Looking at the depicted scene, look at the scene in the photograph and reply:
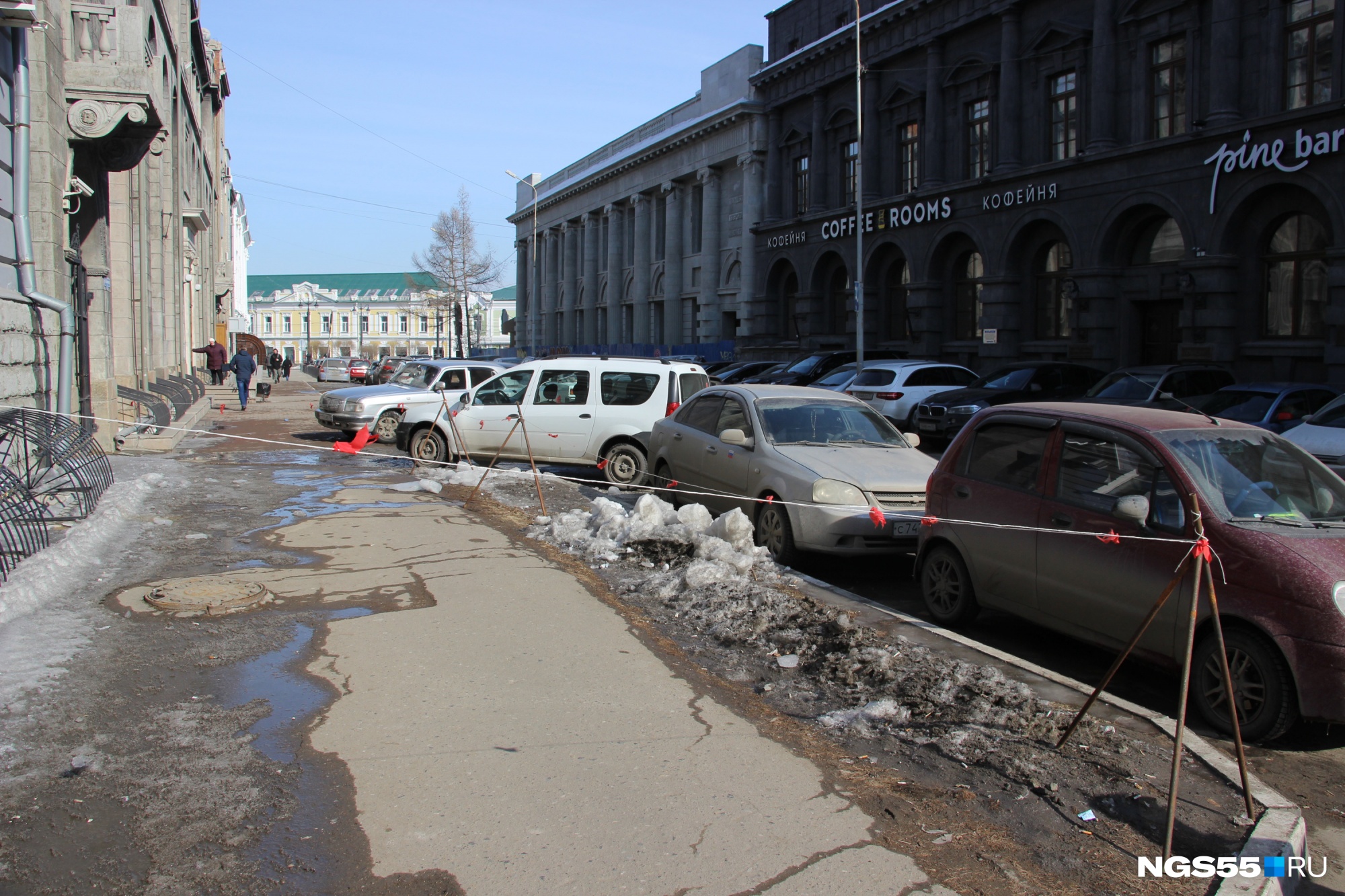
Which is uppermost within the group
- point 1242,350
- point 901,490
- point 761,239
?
point 761,239

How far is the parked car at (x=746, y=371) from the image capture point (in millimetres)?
33531

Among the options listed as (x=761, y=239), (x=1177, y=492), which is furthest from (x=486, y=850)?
(x=761, y=239)

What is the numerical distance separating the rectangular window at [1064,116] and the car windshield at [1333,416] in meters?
17.5

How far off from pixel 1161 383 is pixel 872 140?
20.5 m

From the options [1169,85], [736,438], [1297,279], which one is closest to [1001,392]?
[1297,279]

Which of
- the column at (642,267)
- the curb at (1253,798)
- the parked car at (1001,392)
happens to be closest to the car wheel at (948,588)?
the curb at (1253,798)

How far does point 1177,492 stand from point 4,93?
1179cm

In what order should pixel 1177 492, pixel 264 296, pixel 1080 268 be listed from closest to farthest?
pixel 1177 492
pixel 1080 268
pixel 264 296

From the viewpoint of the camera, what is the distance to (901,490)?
8.95 metres

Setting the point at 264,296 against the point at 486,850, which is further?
the point at 264,296

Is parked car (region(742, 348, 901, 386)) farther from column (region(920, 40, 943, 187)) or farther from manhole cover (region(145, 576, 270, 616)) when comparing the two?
manhole cover (region(145, 576, 270, 616))

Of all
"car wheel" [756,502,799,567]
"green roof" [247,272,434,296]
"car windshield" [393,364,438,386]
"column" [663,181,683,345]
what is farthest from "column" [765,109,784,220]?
"green roof" [247,272,434,296]

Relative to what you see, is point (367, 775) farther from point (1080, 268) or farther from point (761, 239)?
point (761, 239)

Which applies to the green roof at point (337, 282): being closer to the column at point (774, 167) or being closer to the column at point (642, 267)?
the column at point (642, 267)
